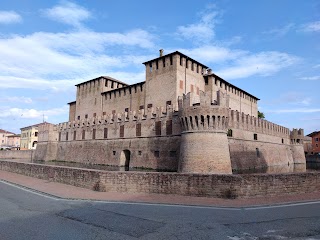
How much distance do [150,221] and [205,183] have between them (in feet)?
12.6

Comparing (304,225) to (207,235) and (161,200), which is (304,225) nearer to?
(207,235)

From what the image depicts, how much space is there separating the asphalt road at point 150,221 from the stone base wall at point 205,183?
4.58 feet

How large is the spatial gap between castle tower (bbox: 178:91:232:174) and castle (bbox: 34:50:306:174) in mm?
74

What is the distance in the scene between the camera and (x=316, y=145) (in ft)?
214

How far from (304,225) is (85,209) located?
627 cm

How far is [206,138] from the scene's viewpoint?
61.4 ft

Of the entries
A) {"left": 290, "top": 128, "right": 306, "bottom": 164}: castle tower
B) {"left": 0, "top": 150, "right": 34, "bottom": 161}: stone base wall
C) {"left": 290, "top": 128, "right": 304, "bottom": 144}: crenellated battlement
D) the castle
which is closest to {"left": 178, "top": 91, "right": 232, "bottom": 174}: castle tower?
the castle

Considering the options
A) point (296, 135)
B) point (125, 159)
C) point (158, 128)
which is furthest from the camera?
point (296, 135)

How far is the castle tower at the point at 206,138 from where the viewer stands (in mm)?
18547

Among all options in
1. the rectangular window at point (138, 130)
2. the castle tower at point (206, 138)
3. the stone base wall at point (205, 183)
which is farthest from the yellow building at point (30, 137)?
the stone base wall at point (205, 183)

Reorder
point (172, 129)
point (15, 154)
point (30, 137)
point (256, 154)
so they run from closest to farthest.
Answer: point (172, 129) → point (256, 154) → point (15, 154) → point (30, 137)

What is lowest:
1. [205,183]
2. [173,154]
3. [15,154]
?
[205,183]

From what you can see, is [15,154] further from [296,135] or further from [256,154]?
[296,135]

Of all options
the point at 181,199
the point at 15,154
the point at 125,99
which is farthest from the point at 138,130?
the point at 15,154
